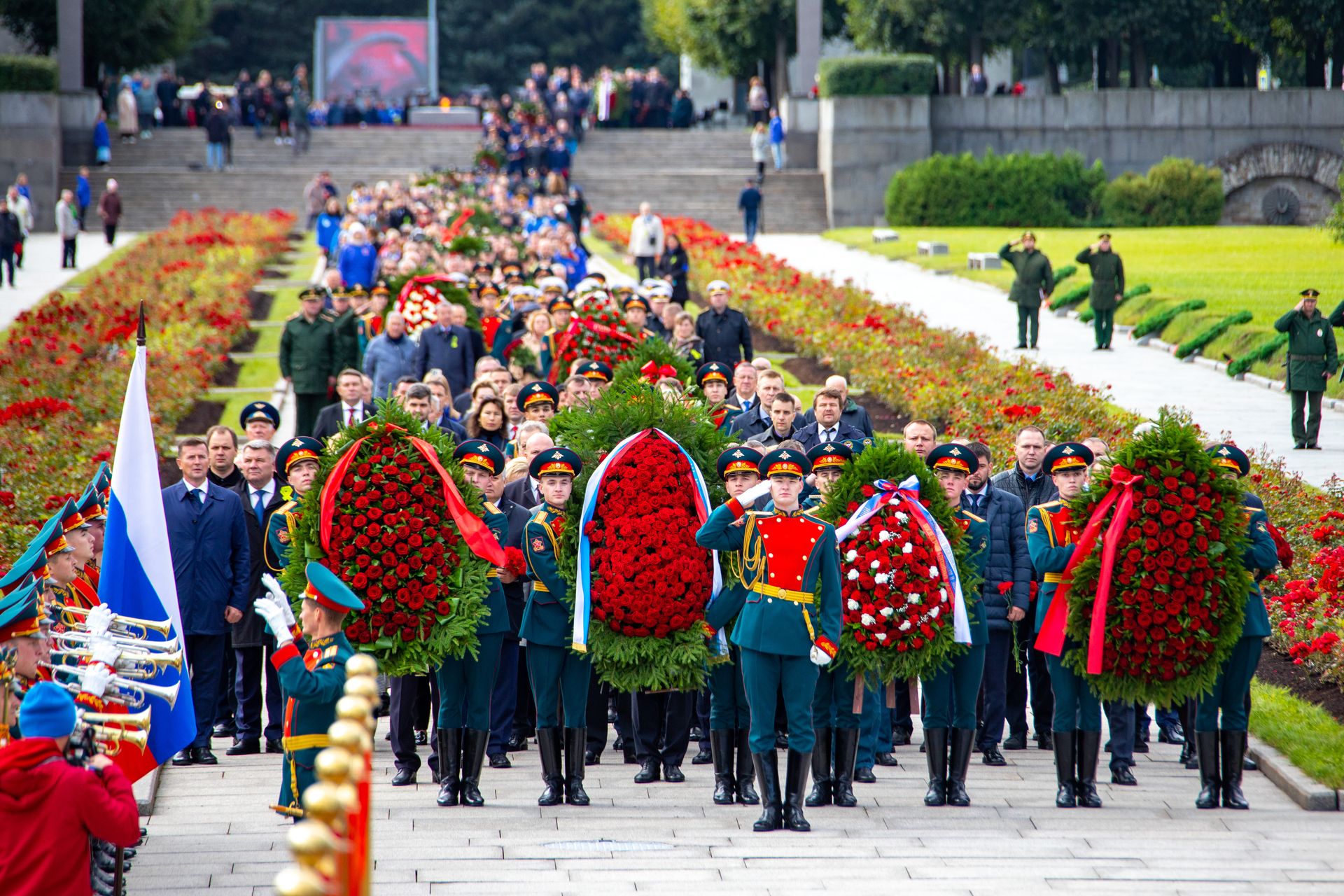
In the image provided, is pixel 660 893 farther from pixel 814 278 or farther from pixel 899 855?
pixel 814 278

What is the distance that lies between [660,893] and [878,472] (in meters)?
2.78

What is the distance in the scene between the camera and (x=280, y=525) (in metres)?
9.41

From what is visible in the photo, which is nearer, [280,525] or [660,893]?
[660,893]

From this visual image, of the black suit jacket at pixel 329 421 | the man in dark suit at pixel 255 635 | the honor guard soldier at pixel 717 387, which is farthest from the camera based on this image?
the black suit jacket at pixel 329 421

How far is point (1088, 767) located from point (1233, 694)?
83 centimetres

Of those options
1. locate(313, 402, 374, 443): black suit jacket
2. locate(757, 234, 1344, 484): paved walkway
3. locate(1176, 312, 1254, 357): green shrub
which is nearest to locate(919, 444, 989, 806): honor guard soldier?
locate(313, 402, 374, 443): black suit jacket

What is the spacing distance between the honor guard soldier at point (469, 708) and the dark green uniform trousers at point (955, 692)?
2.22 m

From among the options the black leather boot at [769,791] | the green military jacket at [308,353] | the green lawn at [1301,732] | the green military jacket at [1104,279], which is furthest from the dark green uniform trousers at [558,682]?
the green military jacket at [1104,279]

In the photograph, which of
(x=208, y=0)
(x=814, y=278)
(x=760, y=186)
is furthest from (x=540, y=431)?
(x=208, y=0)

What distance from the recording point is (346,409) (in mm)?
12945

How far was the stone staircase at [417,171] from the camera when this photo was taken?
44.0 m

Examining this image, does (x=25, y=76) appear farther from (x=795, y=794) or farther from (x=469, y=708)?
(x=795, y=794)

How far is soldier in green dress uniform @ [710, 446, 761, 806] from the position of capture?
28.0 feet

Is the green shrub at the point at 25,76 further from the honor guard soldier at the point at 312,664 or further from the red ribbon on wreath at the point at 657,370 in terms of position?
the honor guard soldier at the point at 312,664
